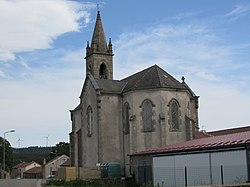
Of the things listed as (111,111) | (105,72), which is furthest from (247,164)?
(105,72)

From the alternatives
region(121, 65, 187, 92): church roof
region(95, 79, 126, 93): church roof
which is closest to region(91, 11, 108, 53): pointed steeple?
region(95, 79, 126, 93): church roof

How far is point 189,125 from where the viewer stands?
48.9 meters

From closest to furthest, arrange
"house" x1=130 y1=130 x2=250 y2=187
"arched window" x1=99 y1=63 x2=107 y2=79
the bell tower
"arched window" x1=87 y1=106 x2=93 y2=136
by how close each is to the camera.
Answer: "house" x1=130 y1=130 x2=250 y2=187, "arched window" x1=87 y1=106 x2=93 y2=136, the bell tower, "arched window" x1=99 y1=63 x2=107 y2=79

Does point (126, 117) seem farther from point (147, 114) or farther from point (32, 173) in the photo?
point (32, 173)

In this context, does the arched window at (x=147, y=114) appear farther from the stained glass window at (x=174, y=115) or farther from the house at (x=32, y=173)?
the house at (x=32, y=173)

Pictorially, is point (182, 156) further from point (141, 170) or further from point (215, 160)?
point (141, 170)

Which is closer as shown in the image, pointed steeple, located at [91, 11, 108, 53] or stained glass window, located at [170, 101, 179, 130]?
stained glass window, located at [170, 101, 179, 130]

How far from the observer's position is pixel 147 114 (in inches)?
1930

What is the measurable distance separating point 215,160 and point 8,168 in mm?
71616

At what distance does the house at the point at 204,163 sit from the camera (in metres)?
26.6

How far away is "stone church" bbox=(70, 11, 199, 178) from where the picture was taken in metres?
48.4

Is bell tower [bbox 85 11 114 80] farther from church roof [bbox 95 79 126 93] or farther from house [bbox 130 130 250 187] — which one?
house [bbox 130 130 250 187]

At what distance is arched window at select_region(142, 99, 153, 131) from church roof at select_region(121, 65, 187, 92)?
5.92ft

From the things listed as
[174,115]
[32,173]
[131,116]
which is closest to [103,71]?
[131,116]
